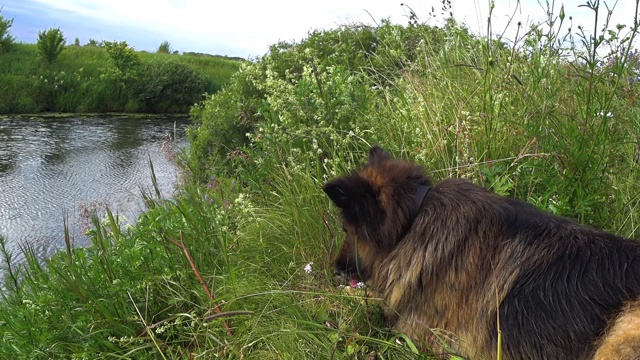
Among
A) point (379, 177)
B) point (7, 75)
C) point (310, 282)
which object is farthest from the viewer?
point (7, 75)

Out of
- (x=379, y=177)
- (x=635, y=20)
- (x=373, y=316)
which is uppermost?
(x=635, y=20)

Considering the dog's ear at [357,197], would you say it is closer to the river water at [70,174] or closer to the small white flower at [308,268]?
the small white flower at [308,268]

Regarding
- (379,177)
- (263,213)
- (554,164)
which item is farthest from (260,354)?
(554,164)

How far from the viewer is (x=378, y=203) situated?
94.0 inches

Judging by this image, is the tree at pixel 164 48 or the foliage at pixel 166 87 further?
the tree at pixel 164 48

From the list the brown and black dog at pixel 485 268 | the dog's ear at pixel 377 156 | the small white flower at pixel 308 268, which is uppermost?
the dog's ear at pixel 377 156

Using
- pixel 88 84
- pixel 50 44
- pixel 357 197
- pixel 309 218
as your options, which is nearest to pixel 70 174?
pixel 309 218

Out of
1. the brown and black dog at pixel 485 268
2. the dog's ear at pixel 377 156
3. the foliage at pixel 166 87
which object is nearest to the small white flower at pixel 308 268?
the brown and black dog at pixel 485 268

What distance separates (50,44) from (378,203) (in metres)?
19.3

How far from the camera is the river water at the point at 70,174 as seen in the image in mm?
5797

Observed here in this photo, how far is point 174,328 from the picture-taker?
3.06 meters

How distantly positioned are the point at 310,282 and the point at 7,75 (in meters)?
17.3

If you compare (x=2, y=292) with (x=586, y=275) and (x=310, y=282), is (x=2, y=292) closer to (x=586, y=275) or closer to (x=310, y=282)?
(x=310, y=282)

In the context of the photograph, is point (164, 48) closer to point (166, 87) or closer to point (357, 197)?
point (166, 87)
